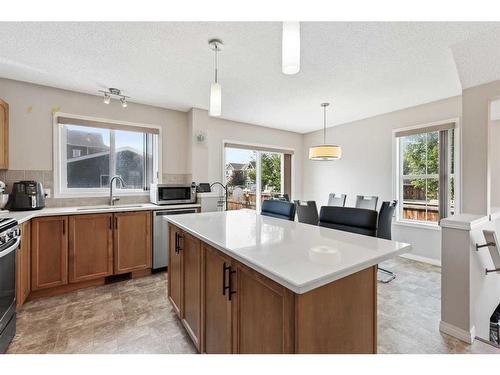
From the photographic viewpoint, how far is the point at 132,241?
9.48 feet

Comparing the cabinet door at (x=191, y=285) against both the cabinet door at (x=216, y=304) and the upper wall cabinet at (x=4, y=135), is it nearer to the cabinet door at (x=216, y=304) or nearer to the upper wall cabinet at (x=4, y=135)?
the cabinet door at (x=216, y=304)

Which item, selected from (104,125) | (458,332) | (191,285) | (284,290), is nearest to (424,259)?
(458,332)

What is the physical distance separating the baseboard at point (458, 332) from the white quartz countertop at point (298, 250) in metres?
1.25

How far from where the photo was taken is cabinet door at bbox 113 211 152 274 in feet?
9.18

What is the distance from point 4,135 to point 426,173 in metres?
5.49

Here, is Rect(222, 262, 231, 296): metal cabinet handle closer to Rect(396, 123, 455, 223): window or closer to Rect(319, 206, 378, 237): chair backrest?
Rect(319, 206, 378, 237): chair backrest

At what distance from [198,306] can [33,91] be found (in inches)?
126

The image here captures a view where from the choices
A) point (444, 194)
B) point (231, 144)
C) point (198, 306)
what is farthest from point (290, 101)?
point (198, 306)

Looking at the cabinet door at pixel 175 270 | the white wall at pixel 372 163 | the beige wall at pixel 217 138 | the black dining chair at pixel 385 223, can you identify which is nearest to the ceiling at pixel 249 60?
the white wall at pixel 372 163

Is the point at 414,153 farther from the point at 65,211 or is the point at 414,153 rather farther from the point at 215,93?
the point at 65,211

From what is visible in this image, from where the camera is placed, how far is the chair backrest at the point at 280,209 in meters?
2.20
